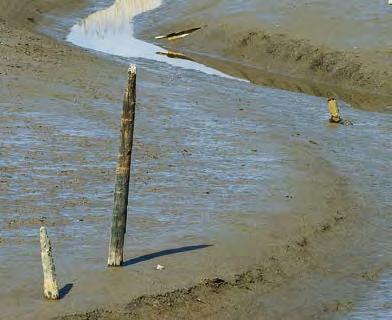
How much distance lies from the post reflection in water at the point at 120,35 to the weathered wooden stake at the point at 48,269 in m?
17.0

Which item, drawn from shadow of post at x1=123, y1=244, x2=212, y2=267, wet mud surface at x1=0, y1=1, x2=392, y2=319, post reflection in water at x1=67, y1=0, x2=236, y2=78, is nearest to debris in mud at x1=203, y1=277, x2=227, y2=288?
wet mud surface at x1=0, y1=1, x2=392, y2=319

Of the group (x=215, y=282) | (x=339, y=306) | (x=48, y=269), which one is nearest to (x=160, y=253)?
(x=215, y=282)

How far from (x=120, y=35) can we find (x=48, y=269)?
23.6m

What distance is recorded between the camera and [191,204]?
12.0m

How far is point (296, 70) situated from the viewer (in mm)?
25969

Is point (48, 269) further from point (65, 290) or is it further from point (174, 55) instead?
point (174, 55)

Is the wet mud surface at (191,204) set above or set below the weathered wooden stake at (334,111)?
below

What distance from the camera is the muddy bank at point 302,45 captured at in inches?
959

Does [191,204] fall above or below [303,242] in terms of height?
above

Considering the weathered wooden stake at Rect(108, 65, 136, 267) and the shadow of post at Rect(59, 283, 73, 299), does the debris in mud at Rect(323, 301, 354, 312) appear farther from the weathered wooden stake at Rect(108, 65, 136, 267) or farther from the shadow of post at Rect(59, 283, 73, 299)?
the shadow of post at Rect(59, 283, 73, 299)

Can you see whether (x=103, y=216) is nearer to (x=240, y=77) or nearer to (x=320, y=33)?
(x=240, y=77)

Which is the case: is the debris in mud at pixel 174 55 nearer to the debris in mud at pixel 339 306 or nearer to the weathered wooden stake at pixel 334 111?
the weathered wooden stake at pixel 334 111

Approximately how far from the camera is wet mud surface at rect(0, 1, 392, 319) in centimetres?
944

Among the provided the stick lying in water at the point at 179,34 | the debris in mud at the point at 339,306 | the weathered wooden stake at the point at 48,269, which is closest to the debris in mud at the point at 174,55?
the stick lying in water at the point at 179,34
